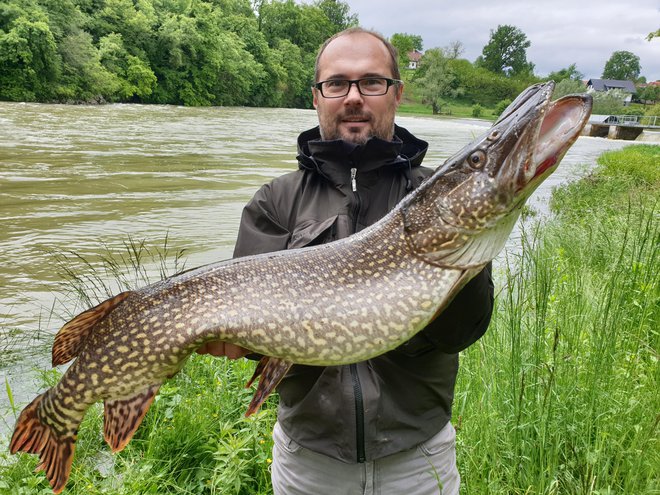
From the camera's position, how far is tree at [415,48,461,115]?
224 feet

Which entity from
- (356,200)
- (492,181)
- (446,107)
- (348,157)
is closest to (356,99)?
(348,157)

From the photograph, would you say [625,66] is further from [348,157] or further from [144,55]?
[348,157]

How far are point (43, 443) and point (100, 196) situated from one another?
31.2 feet

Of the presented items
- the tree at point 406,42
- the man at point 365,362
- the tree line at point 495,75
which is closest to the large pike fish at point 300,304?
the man at point 365,362

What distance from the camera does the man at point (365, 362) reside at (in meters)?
1.80

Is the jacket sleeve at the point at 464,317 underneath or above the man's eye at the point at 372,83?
underneath

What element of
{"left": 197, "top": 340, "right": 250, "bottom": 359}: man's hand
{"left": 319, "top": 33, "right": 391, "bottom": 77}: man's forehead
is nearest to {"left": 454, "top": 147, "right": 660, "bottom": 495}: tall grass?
{"left": 197, "top": 340, "right": 250, "bottom": 359}: man's hand

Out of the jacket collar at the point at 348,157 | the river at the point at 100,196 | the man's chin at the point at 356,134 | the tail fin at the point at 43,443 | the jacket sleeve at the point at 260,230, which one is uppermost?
the man's chin at the point at 356,134

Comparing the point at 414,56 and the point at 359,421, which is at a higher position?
the point at 414,56

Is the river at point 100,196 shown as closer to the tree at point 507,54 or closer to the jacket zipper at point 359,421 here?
the jacket zipper at point 359,421

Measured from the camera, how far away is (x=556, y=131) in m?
1.57

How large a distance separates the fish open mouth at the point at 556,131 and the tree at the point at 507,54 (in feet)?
332

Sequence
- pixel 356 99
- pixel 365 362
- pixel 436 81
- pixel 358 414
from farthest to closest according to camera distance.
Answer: pixel 436 81
pixel 356 99
pixel 365 362
pixel 358 414

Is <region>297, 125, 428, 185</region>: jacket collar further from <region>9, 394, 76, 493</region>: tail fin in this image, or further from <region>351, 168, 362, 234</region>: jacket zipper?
<region>9, 394, 76, 493</region>: tail fin
